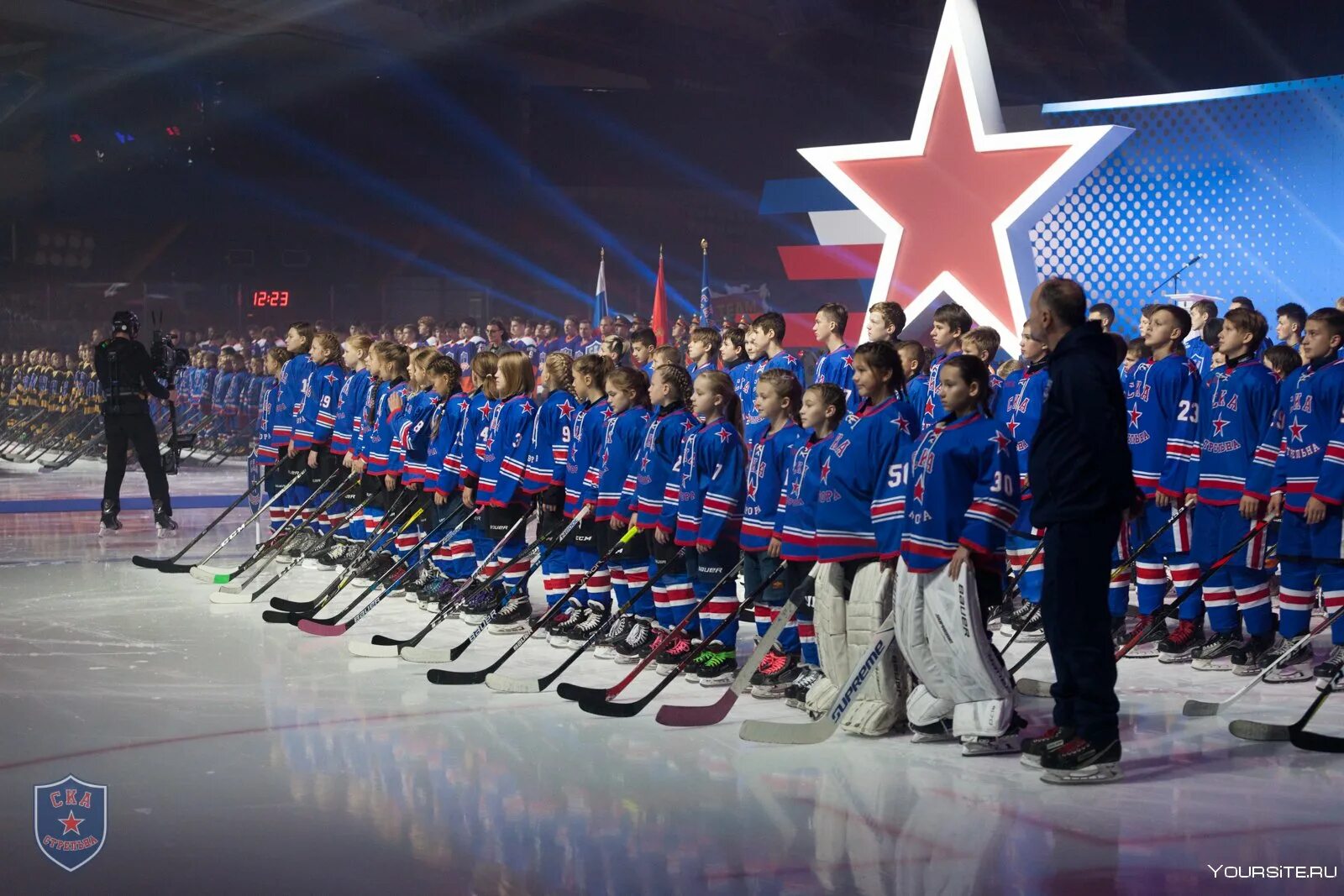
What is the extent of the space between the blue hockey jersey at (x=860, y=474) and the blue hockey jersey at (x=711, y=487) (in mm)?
740

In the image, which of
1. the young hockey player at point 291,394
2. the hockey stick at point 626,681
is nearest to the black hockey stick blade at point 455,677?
the hockey stick at point 626,681

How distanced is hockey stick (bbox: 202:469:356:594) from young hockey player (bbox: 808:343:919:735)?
3936 millimetres

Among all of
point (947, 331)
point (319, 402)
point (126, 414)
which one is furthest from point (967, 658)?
point (126, 414)

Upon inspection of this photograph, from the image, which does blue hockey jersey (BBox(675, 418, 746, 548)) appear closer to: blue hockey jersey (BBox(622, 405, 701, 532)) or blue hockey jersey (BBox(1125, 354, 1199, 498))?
blue hockey jersey (BBox(622, 405, 701, 532))

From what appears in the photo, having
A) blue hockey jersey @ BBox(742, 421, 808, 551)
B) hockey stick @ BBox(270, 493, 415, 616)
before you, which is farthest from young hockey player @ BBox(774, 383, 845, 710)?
hockey stick @ BBox(270, 493, 415, 616)

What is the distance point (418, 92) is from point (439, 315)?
3.53 meters

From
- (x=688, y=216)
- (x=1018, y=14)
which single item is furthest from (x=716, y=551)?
(x=688, y=216)

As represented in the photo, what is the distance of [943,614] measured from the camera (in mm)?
4418

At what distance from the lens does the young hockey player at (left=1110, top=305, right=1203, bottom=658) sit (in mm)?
6082

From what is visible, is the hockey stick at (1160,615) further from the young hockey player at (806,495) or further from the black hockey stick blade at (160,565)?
the black hockey stick blade at (160,565)

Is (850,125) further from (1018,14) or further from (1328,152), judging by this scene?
(1328,152)

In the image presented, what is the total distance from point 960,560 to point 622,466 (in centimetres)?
229

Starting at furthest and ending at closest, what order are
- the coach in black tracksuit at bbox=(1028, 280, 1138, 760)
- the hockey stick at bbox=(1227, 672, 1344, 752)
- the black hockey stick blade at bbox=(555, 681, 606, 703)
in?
1. the black hockey stick blade at bbox=(555, 681, 606, 703)
2. the hockey stick at bbox=(1227, 672, 1344, 752)
3. the coach in black tracksuit at bbox=(1028, 280, 1138, 760)

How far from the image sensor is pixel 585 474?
662cm
